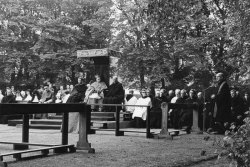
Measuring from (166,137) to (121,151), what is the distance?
391cm

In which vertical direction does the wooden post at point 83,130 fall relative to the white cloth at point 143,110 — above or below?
below

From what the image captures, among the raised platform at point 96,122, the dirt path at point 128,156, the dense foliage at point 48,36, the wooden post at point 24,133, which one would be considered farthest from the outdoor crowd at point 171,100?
the dense foliage at point 48,36

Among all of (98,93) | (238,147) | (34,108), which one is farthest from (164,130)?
(238,147)

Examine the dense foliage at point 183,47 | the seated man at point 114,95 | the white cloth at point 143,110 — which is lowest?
the white cloth at point 143,110

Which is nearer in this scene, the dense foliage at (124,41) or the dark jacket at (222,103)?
the dark jacket at (222,103)

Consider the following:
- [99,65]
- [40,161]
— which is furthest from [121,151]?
[99,65]

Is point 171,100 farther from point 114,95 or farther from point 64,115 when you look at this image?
point 64,115

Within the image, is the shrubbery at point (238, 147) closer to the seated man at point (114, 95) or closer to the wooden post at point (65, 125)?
the wooden post at point (65, 125)

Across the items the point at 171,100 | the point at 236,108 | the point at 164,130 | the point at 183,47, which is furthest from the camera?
the point at 183,47

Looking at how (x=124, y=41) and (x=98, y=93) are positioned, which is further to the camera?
(x=124, y=41)

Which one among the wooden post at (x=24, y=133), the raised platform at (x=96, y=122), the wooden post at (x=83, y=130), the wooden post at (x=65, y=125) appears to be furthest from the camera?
the raised platform at (x=96, y=122)

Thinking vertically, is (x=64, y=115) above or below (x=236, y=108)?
below

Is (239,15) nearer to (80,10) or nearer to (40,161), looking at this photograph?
(40,161)

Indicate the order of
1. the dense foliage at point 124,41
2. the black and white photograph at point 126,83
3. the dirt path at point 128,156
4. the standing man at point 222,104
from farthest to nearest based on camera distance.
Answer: the dense foliage at point 124,41 → the standing man at point 222,104 → the black and white photograph at point 126,83 → the dirt path at point 128,156
